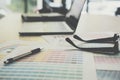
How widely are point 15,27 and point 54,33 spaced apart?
0.28m

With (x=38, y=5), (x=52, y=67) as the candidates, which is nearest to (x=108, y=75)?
(x=52, y=67)

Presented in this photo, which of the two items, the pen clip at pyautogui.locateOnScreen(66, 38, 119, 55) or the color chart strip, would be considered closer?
the color chart strip

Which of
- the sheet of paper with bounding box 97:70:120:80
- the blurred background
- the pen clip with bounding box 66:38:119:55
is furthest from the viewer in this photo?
the blurred background

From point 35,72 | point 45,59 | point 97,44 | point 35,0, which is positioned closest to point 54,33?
point 97,44

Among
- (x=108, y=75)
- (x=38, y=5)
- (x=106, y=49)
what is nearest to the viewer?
(x=108, y=75)

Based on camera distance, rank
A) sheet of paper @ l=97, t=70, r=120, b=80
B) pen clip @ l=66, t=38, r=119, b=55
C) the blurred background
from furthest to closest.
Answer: the blurred background → pen clip @ l=66, t=38, r=119, b=55 → sheet of paper @ l=97, t=70, r=120, b=80

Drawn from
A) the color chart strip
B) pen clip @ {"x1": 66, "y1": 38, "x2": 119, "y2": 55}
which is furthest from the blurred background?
the color chart strip

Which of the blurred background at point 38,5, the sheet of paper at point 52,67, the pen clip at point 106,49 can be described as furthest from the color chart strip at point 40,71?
the blurred background at point 38,5

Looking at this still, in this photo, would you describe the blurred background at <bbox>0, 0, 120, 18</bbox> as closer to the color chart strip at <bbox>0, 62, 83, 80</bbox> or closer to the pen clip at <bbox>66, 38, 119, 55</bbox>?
the pen clip at <bbox>66, 38, 119, 55</bbox>

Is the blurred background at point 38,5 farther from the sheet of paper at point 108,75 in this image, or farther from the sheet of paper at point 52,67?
the sheet of paper at point 108,75

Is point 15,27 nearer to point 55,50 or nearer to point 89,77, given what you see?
point 55,50

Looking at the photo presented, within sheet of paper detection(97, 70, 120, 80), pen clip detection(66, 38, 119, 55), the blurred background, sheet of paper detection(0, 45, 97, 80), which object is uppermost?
sheet of paper detection(97, 70, 120, 80)

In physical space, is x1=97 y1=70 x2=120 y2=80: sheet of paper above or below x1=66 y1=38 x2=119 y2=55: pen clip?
above

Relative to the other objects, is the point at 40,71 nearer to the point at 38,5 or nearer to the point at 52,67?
the point at 52,67
